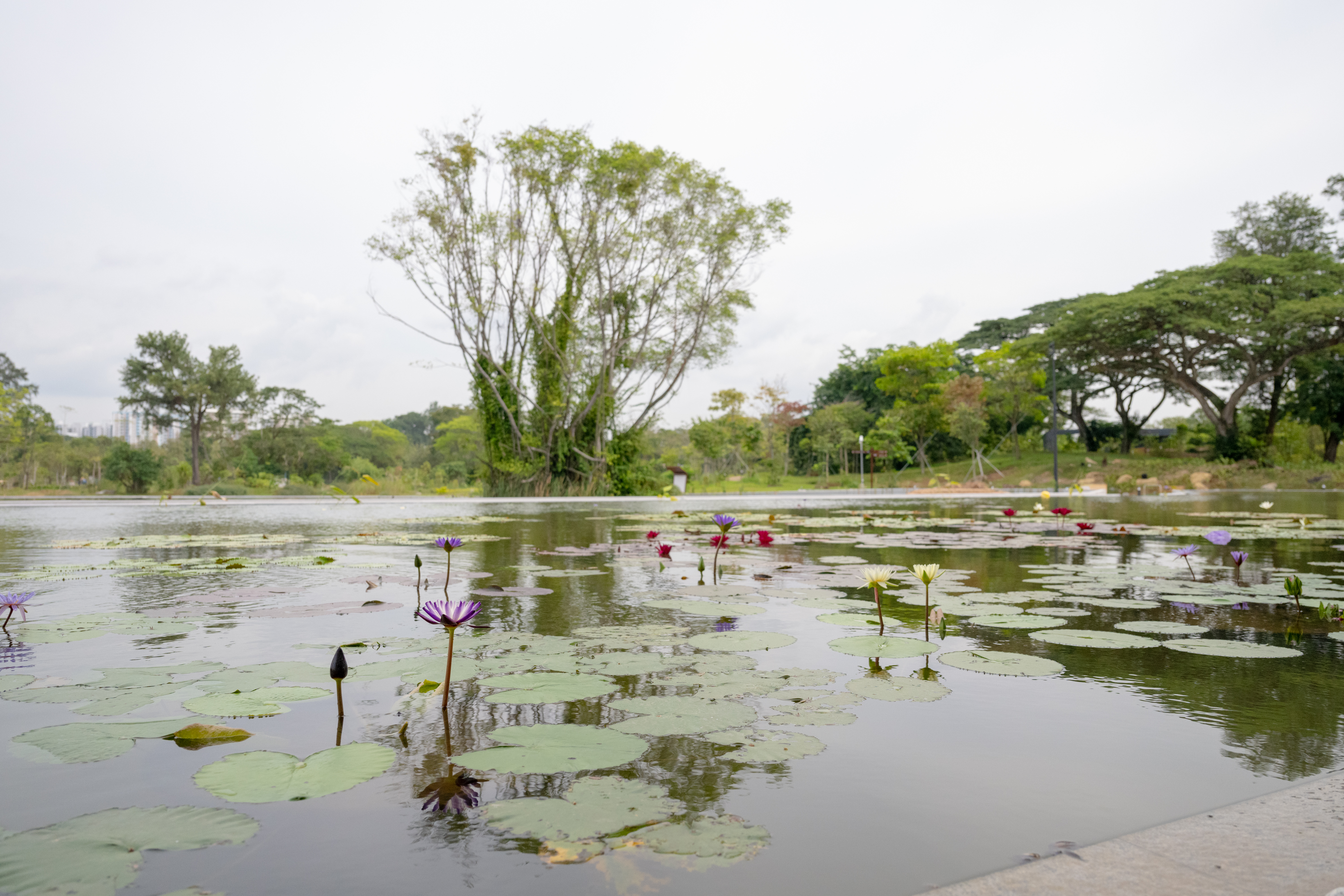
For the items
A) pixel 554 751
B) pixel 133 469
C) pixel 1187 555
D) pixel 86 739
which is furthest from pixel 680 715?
pixel 133 469

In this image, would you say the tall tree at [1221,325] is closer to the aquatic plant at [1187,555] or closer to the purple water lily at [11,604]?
the aquatic plant at [1187,555]

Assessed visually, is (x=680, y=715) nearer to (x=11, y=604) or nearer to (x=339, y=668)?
(x=339, y=668)

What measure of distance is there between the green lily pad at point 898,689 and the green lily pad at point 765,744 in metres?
0.31

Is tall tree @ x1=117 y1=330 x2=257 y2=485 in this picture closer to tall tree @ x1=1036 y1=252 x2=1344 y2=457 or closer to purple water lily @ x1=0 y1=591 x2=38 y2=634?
purple water lily @ x1=0 y1=591 x2=38 y2=634

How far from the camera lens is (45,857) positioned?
765mm

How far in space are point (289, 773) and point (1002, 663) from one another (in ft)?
5.06

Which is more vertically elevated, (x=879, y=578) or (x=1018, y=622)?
(x=879, y=578)

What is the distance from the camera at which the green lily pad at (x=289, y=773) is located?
0.95m

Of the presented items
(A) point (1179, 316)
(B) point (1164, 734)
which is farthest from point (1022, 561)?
(A) point (1179, 316)

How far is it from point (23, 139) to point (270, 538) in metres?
11.8

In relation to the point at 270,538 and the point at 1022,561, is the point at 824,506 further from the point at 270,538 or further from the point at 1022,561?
the point at 270,538

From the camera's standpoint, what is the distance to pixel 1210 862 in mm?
747

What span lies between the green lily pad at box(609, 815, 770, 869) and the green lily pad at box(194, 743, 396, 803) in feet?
1.50

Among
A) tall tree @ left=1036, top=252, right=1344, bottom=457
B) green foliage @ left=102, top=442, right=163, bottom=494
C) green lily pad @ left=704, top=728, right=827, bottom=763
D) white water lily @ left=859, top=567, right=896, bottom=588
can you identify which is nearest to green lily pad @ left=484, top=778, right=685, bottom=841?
green lily pad @ left=704, top=728, right=827, bottom=763
